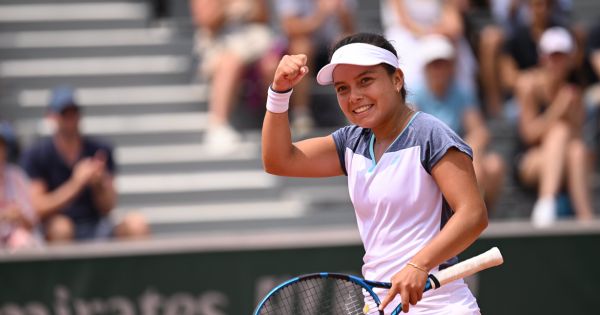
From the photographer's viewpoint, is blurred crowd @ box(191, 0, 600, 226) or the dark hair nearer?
the dark hair

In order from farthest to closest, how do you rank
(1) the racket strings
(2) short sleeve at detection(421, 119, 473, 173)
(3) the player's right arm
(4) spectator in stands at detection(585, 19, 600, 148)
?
(4) spectator in stands at detection(585, 19, 600, 148) < (3) the player's right arm < (1) the racket strings < (2) short sleeve at detection(421, 119, 473, 173)

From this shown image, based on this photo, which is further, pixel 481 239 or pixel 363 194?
pixel 481 239

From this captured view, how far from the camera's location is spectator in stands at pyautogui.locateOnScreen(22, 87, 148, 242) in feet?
24.7

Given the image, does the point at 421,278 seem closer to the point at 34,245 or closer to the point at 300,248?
A: the point at 300,248

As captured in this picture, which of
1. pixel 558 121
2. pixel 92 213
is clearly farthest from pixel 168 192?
pixel 558 121

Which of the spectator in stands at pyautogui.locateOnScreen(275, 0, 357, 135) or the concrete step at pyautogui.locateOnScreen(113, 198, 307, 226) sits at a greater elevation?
the spectator in stands at pyautogui.locateOnScreen(275, 0, 357, 135)

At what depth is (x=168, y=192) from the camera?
8531 mm

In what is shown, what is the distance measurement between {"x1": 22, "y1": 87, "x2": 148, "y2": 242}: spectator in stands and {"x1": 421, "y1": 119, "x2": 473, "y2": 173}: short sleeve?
409cm

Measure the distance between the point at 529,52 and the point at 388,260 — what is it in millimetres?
5502

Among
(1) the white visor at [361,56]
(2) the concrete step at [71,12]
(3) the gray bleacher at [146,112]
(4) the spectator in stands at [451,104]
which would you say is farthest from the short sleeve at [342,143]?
(2) the concrete step at [71,12]

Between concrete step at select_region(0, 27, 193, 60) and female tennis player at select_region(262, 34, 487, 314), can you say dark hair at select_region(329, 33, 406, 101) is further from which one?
concrete step at select_region(0, 27, 193, 60)

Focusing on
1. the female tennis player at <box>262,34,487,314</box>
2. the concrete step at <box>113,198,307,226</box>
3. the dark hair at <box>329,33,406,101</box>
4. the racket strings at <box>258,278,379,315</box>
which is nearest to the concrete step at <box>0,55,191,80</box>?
the concrete step at <box>113,198,307,226</box>

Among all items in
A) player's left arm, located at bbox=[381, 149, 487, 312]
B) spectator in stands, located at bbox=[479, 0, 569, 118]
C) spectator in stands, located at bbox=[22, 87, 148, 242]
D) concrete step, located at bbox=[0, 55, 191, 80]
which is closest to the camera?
player's left arm, located at bbox=[381, 149, 487, 312]

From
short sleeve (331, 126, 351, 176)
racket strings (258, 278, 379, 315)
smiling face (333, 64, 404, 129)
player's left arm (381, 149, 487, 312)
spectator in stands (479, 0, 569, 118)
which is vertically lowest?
racket strings (258, 278, 379, 315)
